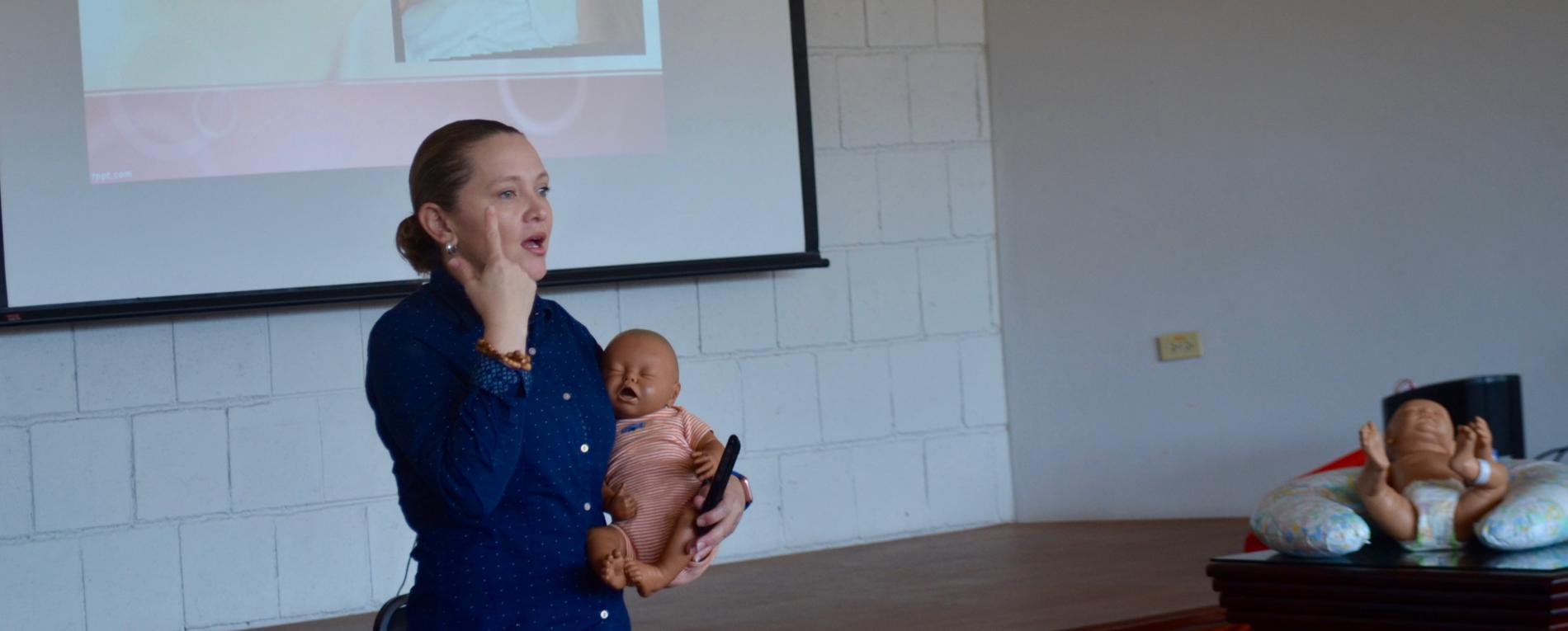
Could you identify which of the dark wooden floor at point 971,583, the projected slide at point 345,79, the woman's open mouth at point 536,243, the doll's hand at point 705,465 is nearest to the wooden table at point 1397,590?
the dark wooden floor at point 971,583

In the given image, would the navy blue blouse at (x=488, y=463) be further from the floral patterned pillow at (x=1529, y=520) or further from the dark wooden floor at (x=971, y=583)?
the dark wooden floor at (x=971, y=583)

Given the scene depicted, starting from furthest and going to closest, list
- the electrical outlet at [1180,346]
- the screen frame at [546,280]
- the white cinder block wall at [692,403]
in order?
the electrical outlet at [1180,346] < the white cinder block wall at [692,403] < the screen frame at [546,280]

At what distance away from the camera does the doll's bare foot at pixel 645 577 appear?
67.1 inches

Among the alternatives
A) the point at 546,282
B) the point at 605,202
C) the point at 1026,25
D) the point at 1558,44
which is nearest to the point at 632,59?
the point at 605,202

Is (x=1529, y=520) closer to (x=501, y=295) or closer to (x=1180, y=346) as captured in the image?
(x=501, y=295)

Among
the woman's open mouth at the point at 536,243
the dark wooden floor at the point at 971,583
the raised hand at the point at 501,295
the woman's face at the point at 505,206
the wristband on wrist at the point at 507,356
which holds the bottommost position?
the dark wooden floor at the point at 971,583

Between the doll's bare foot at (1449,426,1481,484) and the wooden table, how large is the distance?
0.12 m

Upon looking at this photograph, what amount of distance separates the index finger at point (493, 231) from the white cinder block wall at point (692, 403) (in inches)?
99.0

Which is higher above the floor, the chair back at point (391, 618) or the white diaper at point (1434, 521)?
the white diaper at point (1434, 521)

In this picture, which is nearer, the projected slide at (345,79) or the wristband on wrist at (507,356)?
the wristband on wrist at (507,356)

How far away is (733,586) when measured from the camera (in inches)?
161

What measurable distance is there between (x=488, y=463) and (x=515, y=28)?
2846 mm

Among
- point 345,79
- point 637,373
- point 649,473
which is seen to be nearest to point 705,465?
point 649,473

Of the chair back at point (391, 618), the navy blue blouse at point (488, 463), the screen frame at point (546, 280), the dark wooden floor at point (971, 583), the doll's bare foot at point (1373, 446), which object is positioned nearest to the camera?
the navy blue blouse at point (488, 463)
